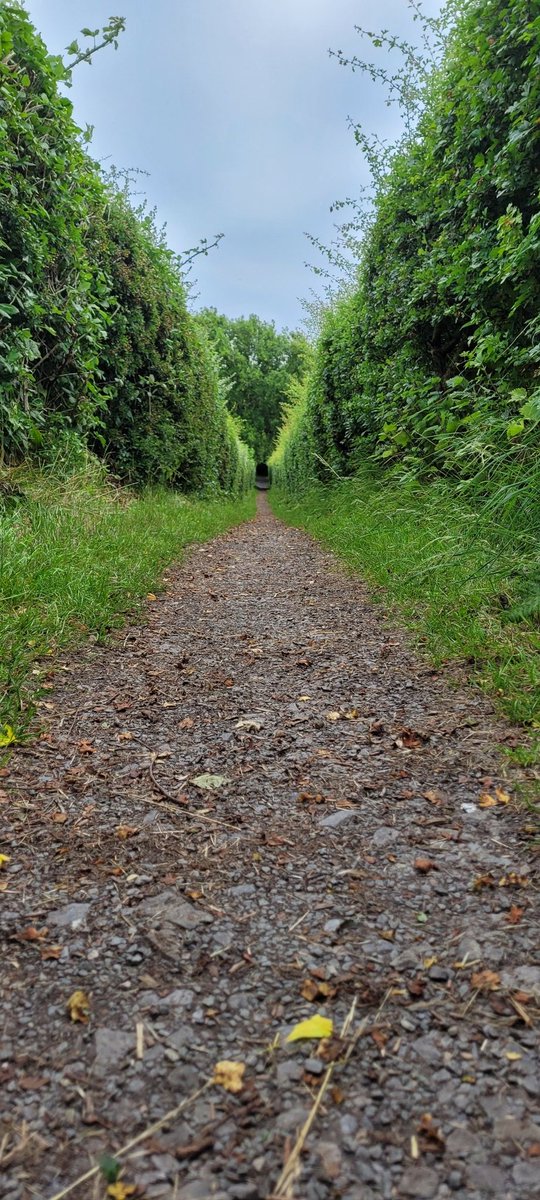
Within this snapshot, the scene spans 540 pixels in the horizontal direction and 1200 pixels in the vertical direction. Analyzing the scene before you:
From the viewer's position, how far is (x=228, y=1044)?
101 centimetres

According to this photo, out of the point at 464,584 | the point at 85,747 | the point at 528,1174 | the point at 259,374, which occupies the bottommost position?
the point at 528,1174

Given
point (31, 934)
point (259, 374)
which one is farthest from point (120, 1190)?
point (259, 374)

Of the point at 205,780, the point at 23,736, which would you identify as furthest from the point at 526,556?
the point at 23,736

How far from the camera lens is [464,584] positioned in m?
2.96

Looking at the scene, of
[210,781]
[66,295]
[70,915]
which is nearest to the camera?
[70,915]

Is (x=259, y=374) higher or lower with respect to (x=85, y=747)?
higher

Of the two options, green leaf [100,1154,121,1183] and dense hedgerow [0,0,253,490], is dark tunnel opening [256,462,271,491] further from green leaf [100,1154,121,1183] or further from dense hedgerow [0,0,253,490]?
green leaf [100,1154,121,1183]

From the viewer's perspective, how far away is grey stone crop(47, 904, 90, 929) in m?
1.27

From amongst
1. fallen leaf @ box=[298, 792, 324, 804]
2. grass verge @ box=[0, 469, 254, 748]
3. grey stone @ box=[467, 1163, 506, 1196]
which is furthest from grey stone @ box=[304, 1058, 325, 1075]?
grass verge @ box=[0, 469, 254, 748]

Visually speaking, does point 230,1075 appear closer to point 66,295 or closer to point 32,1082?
point 32,1082

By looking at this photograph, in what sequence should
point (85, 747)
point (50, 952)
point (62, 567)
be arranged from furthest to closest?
point (62, 567) → point (85, 747) → point (50, 952)

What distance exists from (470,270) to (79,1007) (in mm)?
4381

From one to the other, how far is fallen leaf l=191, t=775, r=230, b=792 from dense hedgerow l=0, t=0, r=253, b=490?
2959mm

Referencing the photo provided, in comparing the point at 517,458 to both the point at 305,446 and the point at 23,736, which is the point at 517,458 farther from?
the point at 305,446
